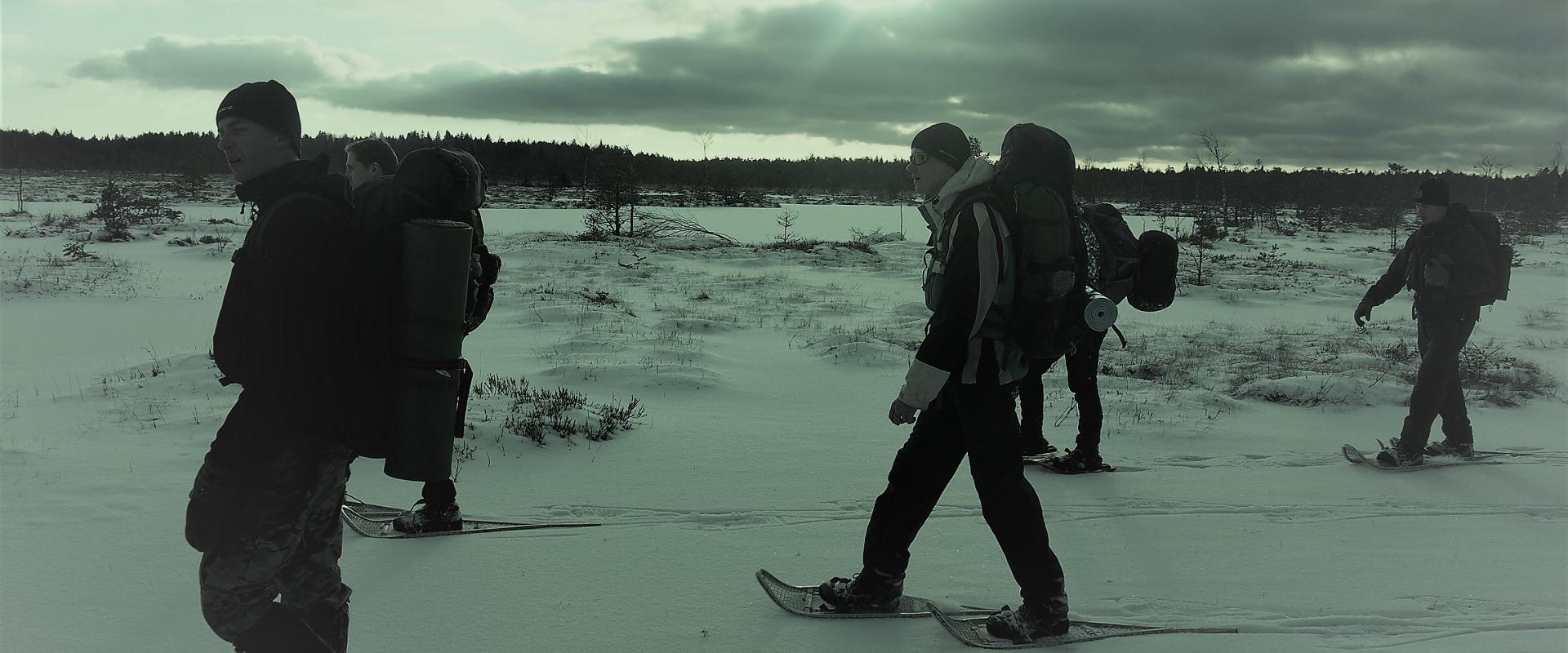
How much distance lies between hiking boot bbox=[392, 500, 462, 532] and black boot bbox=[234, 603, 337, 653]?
68.4 inches

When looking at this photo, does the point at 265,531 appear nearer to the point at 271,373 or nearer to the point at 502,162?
the point at 271,373

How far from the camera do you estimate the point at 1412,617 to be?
337 cm

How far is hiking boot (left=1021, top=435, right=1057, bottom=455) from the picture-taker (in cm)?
567

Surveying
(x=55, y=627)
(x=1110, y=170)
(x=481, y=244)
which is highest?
(x=1110, y=170)

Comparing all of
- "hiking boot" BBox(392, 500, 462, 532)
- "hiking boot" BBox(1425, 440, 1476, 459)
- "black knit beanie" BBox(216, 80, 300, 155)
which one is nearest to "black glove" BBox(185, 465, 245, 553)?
"black knit beanie" BBox(216, 80, 300, 155)

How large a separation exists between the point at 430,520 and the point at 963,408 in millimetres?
2562

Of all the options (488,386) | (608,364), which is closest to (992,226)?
(488,386)

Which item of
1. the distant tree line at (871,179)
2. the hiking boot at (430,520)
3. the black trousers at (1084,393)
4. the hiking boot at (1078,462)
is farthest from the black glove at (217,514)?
the distant tree line at (871,179)

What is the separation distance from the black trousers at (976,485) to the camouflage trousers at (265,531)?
1878 millimetres

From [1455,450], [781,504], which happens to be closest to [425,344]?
[781,504]

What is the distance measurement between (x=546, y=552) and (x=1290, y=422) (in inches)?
230

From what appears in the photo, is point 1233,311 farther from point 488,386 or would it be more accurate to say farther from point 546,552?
point 546,552

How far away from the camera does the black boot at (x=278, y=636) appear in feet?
7.32

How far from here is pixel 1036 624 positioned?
309 cm
